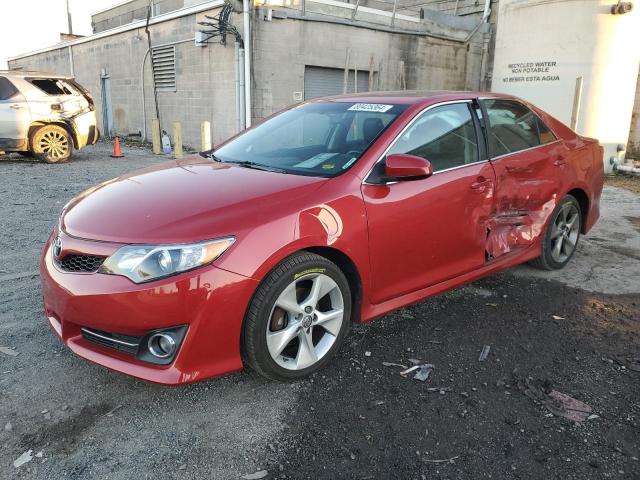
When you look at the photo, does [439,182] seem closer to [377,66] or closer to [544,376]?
[544,376]

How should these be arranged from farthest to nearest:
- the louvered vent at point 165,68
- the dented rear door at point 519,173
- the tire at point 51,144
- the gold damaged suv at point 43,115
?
the louvered vent at point 165,68 → the tire at point 51,144 → the gold damaged suv at point 43,115 → the dented rear door at point 519,173

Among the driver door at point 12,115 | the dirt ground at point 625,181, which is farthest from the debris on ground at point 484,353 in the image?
the driver door at point 12,115

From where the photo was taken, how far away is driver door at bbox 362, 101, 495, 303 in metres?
3.12

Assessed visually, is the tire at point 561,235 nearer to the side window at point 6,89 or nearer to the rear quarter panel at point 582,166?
the rear quarter panel at point 582,166

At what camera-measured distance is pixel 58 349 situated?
3221 mm

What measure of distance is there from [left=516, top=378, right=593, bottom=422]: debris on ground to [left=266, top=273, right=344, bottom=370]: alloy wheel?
3.56ft

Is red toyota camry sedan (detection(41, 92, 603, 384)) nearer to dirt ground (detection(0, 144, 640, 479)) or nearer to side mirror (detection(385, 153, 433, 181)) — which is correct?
side mirror (detection(385, 153, 433, 181))

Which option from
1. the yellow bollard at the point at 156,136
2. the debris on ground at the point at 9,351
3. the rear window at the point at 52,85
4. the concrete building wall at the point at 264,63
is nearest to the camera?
the debris on ground at the point at 9,351

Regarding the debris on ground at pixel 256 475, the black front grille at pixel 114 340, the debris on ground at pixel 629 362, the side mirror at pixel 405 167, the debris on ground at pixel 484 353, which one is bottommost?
the debris on ground at pixel 256 475

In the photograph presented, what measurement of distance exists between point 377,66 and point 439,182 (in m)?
11.6

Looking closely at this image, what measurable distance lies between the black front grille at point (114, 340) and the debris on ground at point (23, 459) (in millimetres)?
553

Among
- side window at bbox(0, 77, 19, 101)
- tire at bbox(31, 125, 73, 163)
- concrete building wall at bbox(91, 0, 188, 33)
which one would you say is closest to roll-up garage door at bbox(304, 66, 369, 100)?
tire at bbox(31, 125, 73, 163)

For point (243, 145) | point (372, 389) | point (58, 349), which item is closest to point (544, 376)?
point (372, 389)

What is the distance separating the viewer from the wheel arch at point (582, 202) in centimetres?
477
